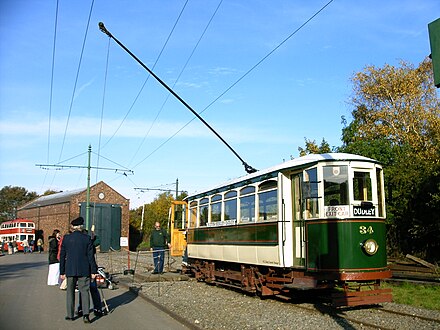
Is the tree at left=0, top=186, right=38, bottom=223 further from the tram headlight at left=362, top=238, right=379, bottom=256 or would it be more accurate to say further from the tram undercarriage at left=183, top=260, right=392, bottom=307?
the tram headlight at left=362, top=238, right=379, bottom=256

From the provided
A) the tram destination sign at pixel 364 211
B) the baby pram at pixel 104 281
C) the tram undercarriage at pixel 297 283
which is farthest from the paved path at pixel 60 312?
the tram destination sign at pixel 364 211

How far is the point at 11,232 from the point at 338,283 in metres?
56.2

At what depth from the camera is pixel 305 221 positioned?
1044 cm

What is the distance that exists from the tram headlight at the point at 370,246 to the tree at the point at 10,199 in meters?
96.2

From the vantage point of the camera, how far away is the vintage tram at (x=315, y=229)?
9789 mm

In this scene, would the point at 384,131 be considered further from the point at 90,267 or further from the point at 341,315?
the point at 90,267

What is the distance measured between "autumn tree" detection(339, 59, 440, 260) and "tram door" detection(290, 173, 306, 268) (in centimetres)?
895

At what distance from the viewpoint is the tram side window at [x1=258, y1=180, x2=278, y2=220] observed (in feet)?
37.4

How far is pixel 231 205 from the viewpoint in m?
13.9

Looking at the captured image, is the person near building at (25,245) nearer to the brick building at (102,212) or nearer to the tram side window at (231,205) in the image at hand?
the brick building at (102,212)

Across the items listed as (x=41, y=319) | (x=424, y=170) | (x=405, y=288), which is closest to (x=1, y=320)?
(x=41, y=319)

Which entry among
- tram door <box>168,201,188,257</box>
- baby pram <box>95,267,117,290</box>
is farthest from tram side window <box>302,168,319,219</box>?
tram door <box>168,201,188,257</box>

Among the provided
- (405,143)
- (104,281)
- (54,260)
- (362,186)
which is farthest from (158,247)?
(405,143)

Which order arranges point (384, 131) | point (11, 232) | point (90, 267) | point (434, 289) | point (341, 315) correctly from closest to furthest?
point (90, 267)
point (341, 315)
point (434, 289)
point (384, 131)
point (11, 232)
